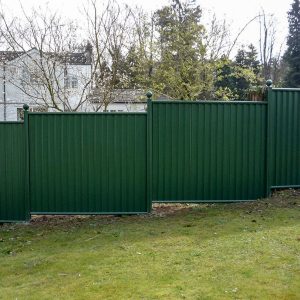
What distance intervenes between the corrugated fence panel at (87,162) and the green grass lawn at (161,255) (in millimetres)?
299

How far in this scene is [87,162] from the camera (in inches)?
Result: 282

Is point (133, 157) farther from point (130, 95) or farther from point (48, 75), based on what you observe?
point (130, 95)

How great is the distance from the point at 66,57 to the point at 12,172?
8087 mm

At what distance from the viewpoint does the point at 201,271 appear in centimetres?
429

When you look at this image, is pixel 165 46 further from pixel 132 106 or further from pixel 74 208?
pixel 74 208

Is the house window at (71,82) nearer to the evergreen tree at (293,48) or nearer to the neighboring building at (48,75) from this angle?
the neighboring building at (48,75)

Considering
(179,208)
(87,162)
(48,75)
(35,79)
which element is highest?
(48,75)

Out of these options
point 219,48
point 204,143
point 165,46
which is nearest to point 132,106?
point 165,46

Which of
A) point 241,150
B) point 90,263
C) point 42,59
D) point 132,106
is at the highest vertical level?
point 42,59

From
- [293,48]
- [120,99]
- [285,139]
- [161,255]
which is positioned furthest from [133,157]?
[293,48]

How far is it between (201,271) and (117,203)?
3.12 meters

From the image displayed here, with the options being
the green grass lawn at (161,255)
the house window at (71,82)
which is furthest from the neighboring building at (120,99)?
the green grass lawn at (161,255)

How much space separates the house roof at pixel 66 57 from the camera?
46.7 ft

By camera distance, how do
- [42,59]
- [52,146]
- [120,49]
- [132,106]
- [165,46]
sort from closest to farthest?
[52,146]
[42,59]
[120,49]
[165,46]
[132,106]
